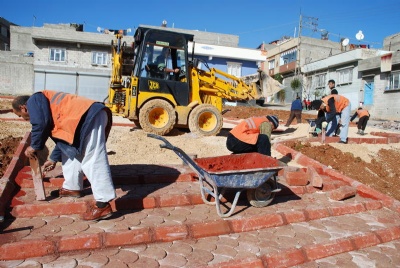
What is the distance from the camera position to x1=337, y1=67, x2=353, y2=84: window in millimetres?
27031

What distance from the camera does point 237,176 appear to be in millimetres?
4020

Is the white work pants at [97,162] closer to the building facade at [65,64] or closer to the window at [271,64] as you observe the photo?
the building facade at [65,64]

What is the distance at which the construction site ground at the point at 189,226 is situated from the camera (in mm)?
3143

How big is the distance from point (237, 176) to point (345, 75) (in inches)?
1043

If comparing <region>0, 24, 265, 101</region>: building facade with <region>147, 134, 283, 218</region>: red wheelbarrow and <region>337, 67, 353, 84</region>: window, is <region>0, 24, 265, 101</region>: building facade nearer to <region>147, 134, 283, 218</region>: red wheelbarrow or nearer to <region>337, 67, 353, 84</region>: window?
<region>337, 67, 353, 84</region>: window

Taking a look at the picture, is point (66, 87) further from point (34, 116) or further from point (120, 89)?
point (34, 116)

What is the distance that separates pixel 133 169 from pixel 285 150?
3623 millimetres

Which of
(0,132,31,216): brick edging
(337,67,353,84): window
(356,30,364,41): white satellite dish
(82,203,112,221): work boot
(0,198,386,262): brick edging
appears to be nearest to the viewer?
(0,198,386,262): brick edging

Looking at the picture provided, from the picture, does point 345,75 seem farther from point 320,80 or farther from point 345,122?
point 345,122

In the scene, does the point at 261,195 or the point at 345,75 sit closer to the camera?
the point at 261,195

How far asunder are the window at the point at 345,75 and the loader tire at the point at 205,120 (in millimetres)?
20572

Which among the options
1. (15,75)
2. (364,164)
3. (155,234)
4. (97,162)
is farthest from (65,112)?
(15,75)

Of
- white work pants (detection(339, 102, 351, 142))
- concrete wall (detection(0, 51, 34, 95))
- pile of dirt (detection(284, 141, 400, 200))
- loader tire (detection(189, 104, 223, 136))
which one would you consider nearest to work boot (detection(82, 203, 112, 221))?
pile of dirt (detection(284, 141, 400, 200))

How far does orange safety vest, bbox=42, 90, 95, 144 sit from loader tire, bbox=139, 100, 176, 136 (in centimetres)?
515
